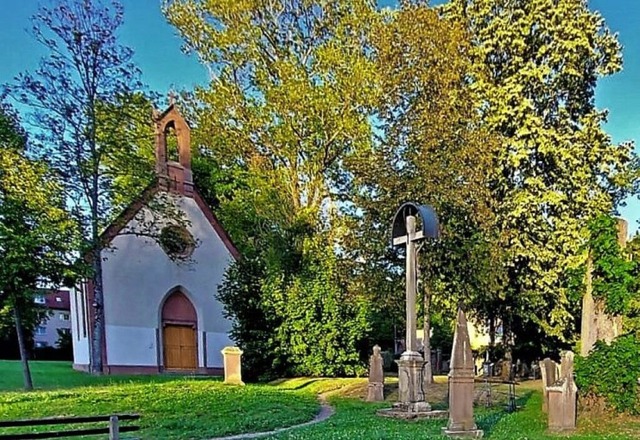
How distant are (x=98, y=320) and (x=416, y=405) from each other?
14.7 metres

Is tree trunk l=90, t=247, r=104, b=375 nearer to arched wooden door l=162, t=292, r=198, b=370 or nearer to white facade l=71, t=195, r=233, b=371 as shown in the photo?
white facade l=71, t=195, r=233, b=371

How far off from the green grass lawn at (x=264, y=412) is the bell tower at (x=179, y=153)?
10.4 metres

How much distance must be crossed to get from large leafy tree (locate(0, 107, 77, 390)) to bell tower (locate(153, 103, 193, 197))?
6171 mm

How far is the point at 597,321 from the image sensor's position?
12.0 meters

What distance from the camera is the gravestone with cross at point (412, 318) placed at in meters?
11.2

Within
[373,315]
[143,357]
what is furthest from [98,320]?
[373,315]

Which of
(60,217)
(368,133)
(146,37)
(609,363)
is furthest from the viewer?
(368,133)

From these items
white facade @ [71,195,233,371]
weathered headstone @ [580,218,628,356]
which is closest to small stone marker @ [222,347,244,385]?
white facade @ [71,195,233,371]

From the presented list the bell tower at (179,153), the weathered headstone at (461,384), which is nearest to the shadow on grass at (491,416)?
the weathered headstone at (461,384)

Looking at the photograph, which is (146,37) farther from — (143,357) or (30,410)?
(30,410)

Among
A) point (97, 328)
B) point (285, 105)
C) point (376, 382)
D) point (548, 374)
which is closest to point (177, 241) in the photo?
point (97, 328)

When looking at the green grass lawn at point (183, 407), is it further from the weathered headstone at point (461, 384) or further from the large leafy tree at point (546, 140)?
the large leafy tree at point (546, 140)

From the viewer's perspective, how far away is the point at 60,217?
1764cm

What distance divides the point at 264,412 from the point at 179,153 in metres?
16.9
